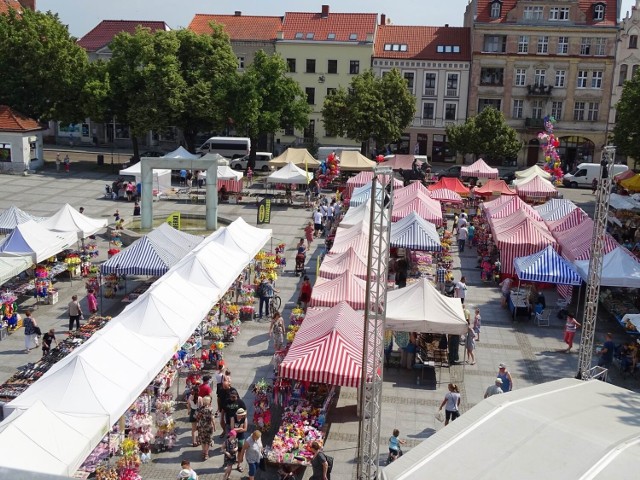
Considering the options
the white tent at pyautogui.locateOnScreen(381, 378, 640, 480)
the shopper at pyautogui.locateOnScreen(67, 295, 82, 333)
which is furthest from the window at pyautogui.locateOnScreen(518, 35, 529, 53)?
the white tent at pyautogui.locateOnScreen(381, 378, 640, 480)

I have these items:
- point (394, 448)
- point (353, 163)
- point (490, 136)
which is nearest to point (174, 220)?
point (353, 163)

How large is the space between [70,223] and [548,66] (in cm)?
4045

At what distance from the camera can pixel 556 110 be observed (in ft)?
179

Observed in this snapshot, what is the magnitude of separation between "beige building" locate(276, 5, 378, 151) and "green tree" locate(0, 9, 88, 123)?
17594 millimetres

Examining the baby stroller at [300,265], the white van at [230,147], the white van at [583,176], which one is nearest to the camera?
the baby stroller at [300,265]

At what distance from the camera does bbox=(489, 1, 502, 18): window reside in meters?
54.4

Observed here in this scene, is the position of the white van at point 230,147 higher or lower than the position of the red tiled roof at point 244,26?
lower

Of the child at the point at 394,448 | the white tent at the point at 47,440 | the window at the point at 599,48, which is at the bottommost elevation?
the child at the point at 394,448

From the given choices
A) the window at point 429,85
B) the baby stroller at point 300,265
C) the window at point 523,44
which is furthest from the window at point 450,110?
the baby stroller at point 300,265

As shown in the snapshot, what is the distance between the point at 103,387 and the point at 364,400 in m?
4.91

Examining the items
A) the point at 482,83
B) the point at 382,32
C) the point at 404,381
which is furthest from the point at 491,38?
the point at 404,381

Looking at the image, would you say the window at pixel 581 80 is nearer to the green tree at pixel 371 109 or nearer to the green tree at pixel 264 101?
the green tree at pixel 371 109

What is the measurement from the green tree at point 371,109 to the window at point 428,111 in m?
6.01

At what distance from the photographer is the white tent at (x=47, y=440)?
10781mm
